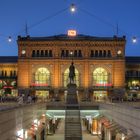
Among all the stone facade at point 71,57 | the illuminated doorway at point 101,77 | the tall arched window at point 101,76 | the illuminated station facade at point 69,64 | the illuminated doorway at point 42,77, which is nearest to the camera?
the illuminated station facade at point 69,64

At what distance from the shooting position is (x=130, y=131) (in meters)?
38.0

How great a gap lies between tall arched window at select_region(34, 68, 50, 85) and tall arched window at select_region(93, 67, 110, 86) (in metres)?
13.3

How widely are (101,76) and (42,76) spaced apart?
16652mm

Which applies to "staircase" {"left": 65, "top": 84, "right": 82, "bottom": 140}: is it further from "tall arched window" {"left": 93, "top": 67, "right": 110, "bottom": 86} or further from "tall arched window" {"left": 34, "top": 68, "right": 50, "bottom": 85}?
"tall arched window" {"left": 34, "top": 68, "right": 50, "bottom": 85}

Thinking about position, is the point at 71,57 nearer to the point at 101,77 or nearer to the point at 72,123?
the point at 101,77

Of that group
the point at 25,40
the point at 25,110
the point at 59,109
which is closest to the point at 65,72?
the point at 25,40

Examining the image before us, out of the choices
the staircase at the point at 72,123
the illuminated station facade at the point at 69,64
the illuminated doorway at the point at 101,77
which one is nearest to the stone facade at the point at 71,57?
the illuminated station facade at the point at 69,64

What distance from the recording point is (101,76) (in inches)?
5310

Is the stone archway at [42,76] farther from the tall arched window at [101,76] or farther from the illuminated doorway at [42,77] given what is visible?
the tall arched window at [101,76]

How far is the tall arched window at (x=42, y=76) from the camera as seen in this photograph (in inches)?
5344

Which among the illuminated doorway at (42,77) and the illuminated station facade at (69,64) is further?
the illuminated doorway at (42,77)

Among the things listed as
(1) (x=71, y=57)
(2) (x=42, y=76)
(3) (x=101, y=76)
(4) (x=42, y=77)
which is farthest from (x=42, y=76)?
(3) (x=101, y=76)

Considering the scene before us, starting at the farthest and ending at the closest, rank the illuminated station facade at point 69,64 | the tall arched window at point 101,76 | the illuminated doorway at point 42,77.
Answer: the illuminated doorway at point 42,77, the tall arched window at point 101,76, the illuminated station facade at point 69,64

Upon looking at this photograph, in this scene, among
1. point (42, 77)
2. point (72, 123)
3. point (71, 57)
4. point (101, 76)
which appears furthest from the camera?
point (42, 77)
